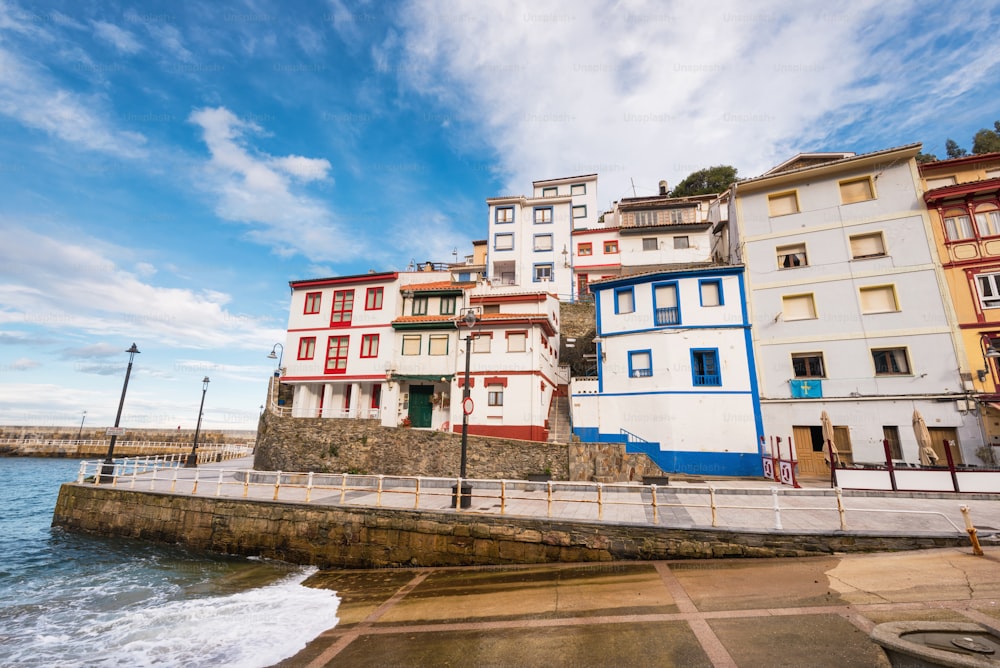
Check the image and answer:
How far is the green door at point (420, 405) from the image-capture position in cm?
2628

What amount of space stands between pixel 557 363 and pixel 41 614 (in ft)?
86.9

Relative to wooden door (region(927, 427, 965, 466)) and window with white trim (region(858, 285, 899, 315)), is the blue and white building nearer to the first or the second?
window with white trim (region(858, 285, 899, 315))

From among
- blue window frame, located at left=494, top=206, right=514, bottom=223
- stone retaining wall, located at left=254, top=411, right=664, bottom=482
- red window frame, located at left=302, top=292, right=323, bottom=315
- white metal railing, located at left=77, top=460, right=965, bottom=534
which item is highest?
blue window frame, located at left=494, top=206, right=514, bottom=223

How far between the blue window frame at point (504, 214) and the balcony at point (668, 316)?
2420 cm

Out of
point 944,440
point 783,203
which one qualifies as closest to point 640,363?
point 783,203

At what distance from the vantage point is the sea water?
7.18 meters

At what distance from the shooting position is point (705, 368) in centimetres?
2056

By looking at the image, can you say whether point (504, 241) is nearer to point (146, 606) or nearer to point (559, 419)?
point (559, 419)

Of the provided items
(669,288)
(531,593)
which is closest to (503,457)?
(531,593)

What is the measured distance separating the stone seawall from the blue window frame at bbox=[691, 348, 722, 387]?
11768mm

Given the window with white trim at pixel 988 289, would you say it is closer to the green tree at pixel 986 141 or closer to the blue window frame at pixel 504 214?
the blue window frame at pixel 504 214

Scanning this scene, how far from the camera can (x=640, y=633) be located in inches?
240

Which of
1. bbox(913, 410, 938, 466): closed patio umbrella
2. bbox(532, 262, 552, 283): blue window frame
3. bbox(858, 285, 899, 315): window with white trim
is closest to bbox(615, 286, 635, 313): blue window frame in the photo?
bbox(858, 285, 899, 315): window with white trim

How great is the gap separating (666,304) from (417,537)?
17423 mm
